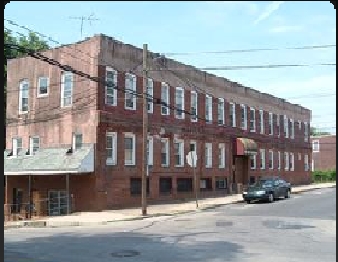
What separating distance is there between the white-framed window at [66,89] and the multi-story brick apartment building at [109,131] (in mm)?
59

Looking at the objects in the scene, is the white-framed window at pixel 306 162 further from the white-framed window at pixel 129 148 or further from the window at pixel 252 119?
the white-framed window at pixel 129 148

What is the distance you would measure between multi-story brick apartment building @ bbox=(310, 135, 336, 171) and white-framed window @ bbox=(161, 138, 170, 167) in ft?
156

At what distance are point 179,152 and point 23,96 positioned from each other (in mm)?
10456

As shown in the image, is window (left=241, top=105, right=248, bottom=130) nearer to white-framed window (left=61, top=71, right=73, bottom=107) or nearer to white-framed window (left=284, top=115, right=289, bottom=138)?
white-framed window (left=284, top=115, right=289, bottom=138)

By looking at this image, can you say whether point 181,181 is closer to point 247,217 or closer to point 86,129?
point 86,129

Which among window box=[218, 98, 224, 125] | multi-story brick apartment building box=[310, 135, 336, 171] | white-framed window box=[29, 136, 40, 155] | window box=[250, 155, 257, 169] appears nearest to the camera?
white-framed window box=[29, 136, 40, 155]

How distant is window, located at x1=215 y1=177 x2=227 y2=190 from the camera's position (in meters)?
37.6

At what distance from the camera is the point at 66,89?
29609 millimetres

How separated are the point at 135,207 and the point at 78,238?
13.0m

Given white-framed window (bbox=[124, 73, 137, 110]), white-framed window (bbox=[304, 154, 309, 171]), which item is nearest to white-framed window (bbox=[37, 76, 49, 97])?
white-framed window (bbox=[124, 73, 137, 110])

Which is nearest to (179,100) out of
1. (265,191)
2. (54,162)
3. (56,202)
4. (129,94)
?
(129,94)

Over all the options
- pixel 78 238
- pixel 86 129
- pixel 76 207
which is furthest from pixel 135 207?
pixel 78 238

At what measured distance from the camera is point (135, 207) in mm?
28891

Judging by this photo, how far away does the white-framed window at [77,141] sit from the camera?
28.4m
